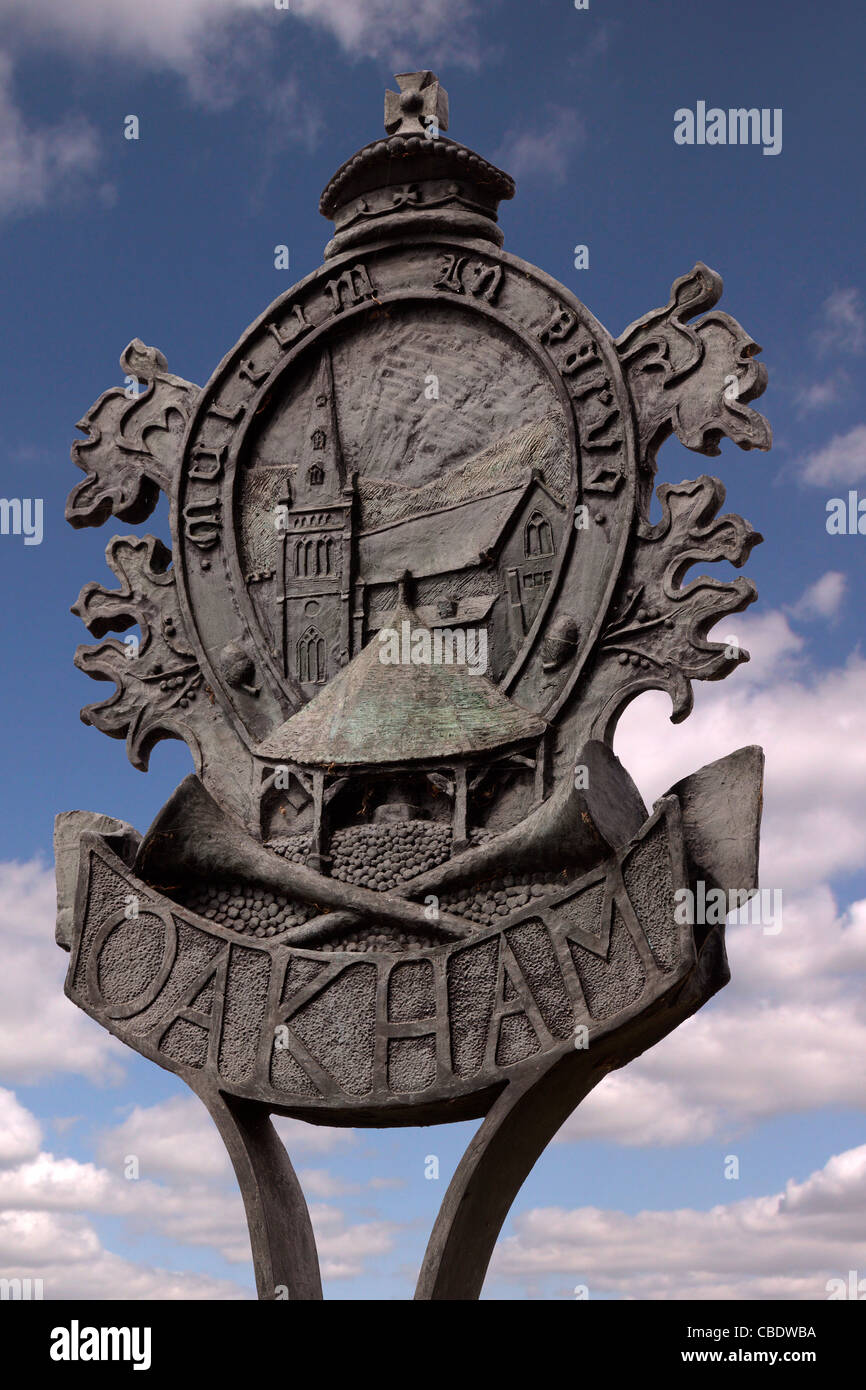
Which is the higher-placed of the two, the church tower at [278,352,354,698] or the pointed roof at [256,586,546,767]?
the church tower at [278,352,354,698]

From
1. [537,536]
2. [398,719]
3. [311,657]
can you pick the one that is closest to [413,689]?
[398,719]

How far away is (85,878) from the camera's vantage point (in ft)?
22.7

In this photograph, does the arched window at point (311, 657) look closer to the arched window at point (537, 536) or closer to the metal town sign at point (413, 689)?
the metal town sign at point (413, 689)

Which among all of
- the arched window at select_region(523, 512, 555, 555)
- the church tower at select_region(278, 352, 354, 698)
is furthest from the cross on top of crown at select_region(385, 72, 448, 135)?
the arched window at select_region(523, 512, 555, 555)

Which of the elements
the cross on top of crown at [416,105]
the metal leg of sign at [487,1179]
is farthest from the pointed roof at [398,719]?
the cross on top of crown at [416,105]

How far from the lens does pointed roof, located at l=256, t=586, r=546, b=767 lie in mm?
6715

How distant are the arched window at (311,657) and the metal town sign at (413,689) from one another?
20 millimetres

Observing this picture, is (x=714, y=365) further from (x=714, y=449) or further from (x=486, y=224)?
(x=486, y=224)

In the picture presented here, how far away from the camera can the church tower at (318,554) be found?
7.35m

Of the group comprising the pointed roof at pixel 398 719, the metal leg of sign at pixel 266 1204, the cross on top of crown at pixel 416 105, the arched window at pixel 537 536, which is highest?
the cross on top of crown at pixel 416 105

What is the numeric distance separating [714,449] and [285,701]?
85.1 inches

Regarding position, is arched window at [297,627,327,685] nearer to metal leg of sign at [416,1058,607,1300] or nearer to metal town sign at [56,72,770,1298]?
metal town sign at [56,72,770,1298]

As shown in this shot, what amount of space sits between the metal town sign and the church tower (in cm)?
2
